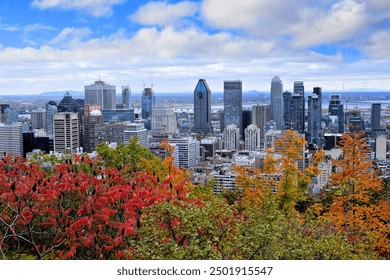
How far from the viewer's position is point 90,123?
491 cm

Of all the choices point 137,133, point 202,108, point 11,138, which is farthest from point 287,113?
point 11,138

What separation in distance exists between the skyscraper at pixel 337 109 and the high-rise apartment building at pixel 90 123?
222 centimetres

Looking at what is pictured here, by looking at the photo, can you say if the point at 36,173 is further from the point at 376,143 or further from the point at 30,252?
the point at 376,143

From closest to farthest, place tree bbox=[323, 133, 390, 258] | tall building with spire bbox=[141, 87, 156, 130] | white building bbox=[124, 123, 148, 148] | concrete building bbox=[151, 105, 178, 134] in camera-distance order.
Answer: tree bbox=[323, 133, 390, 258], tall building with spire bbox=[141, 87, 156, 130], concrete building bbox=[151, 105, 178, 134], white building bbox=[124, 123, 148, 148]

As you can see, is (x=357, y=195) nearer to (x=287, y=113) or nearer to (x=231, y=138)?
(x=287, y=113)

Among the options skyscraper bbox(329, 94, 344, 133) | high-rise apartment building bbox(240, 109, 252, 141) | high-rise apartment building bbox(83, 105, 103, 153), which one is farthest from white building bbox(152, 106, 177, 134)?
skyscraper bbox(329, 94, 344, 133)

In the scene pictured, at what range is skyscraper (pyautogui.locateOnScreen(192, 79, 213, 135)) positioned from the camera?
4.42 meters

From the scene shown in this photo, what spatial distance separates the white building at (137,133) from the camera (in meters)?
5.39

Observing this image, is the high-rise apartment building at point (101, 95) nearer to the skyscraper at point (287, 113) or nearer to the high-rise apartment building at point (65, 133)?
the high-rise apartment building at point (65, 133)

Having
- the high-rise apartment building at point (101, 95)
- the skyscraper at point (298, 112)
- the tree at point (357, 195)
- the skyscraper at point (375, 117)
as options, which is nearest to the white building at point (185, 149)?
the high-rise apartment building at point (101, 95)

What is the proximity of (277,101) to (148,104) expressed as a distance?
125 cm

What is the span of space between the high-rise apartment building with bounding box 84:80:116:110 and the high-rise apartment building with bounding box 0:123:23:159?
2.21ft

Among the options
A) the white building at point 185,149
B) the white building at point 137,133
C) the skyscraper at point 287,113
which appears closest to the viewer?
the skyscraper at point 287,113

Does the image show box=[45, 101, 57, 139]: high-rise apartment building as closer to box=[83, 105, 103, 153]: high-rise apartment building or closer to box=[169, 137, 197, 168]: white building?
box=[83, 105, 103, 153]: high-rise apartment building
